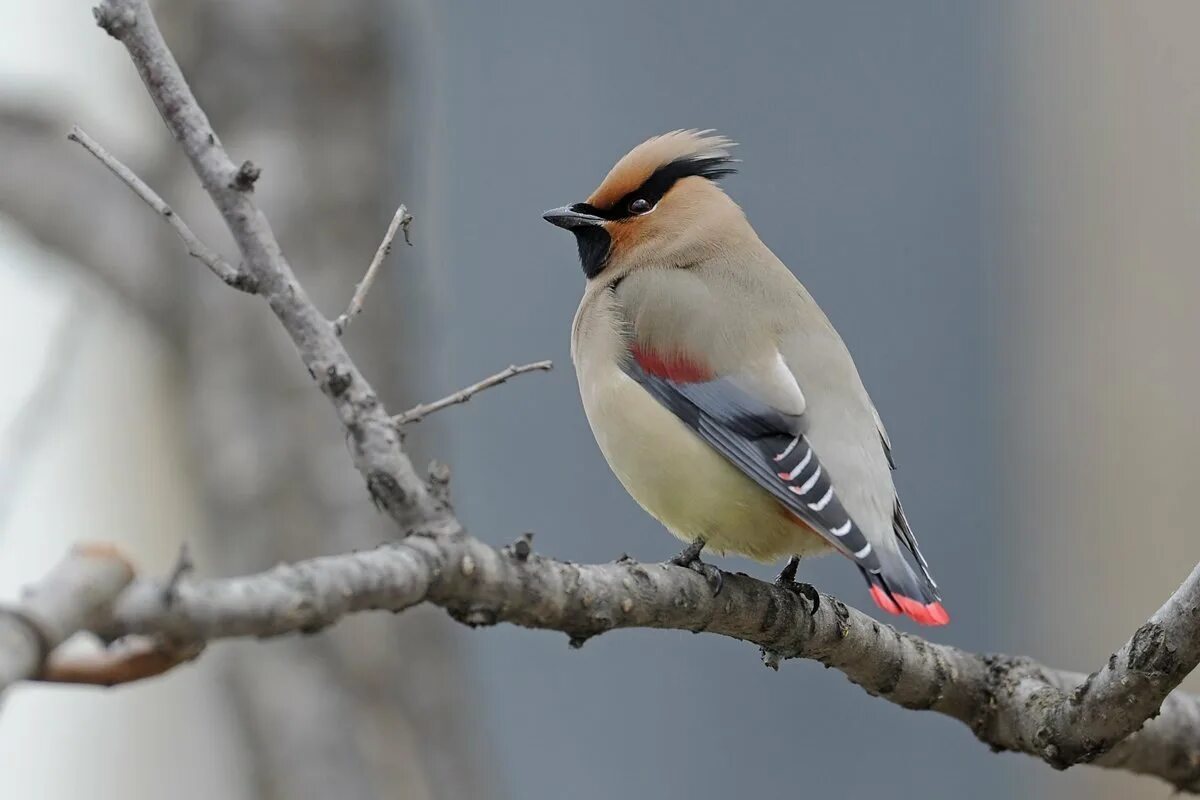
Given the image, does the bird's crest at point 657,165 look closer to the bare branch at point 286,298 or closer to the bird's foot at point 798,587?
the bird's foot at point 798,587

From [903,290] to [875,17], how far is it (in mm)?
1427

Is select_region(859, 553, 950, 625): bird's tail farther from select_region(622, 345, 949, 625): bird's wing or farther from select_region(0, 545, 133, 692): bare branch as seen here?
select_region(0, 545, 133, 692): bare branch

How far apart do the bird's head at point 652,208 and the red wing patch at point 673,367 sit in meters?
0.48

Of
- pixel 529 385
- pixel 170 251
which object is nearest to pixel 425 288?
pixel 170 251

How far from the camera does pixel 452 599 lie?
7.04 feet

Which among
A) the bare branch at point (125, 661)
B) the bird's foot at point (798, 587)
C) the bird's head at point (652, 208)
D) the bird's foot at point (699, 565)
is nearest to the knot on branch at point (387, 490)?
the bare branch at point (125, 661)

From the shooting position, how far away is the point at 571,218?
13.6 feet

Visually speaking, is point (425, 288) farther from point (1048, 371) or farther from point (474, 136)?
point (1048, 371)

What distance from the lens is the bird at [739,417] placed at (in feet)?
10.7

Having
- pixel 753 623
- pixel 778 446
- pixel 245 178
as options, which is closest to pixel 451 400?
pixel 245 178

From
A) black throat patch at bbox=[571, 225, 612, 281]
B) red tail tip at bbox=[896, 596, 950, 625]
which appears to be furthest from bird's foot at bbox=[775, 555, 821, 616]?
black throat patch at bbox=[571, 225, 612, 281]

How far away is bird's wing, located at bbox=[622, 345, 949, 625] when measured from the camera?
10.2ft

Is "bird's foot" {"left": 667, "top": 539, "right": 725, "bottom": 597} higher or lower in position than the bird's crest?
lower

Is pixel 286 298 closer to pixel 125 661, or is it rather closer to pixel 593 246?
pixel 125 661
